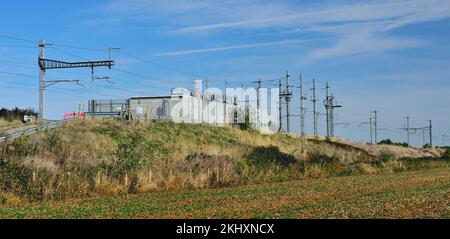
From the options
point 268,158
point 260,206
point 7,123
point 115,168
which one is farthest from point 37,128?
point 260,206

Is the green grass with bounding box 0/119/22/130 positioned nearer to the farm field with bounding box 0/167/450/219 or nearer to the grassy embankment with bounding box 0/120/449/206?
the grassy embankment with bounding box 0/120/449/206

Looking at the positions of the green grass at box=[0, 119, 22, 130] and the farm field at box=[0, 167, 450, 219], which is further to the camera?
the green grass at box=[0, 119, 22, 130]

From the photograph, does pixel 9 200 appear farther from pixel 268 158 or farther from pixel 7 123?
pixel 7 123

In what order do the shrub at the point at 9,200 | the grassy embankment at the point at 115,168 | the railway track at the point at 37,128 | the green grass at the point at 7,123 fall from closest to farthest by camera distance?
the shrub at the point at 9,200 → the grassy embankment at the point at 115,168 → the railway track at the point at 37,128 → the green grass at the point at 7,123

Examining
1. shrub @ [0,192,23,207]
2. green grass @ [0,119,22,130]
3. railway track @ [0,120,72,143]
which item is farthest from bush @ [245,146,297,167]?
green grass @ [0,119,22,130]

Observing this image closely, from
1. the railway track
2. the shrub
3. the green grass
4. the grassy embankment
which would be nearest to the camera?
the shrub

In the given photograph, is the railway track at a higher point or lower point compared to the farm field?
higher

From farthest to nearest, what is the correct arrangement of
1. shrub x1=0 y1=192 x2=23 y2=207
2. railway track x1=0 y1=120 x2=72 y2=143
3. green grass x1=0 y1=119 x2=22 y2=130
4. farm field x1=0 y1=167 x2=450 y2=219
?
1. green grass x1=0 y1=119 x2=22 y2=130
2. railway track x1=0 y1=120 x2=72 y2=143
3. shrub x1=0 y1=192 x2=23 y2=207
4. farm field x1=0 y1=167 x2=450 y2=219

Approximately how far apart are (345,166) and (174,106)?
1468 inches

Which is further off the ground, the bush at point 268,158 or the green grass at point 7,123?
the green grass at point 7,123

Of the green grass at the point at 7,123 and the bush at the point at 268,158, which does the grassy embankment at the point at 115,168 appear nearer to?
the bush at the point at 268,158

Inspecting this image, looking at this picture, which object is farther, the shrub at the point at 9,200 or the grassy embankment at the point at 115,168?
→ the grassy embankment at the point at 115,168

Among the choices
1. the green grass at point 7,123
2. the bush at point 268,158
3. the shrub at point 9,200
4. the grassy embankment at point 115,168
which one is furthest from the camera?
the green grass at point 7,123

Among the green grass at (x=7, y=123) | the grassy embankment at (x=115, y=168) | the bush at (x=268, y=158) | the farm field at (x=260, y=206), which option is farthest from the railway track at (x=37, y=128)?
the farm field at (x=260, y=206)
